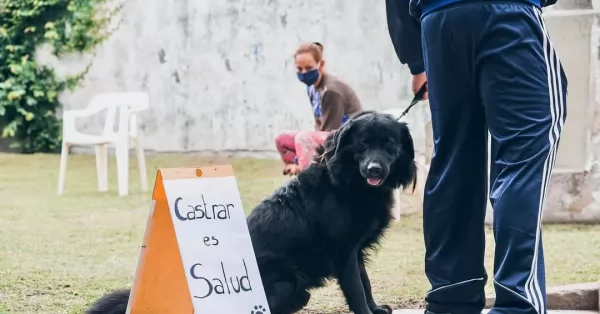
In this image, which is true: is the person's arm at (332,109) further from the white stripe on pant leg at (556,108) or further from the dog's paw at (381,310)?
the white stripe on pant leg at (556,108)

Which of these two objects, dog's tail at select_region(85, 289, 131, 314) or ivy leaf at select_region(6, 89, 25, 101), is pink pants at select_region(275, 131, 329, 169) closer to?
dog's tail at select_region(85, 289, 131, 314)

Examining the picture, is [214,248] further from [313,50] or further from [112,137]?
[112,137]

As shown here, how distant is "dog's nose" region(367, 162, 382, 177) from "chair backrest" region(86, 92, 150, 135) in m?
5.75

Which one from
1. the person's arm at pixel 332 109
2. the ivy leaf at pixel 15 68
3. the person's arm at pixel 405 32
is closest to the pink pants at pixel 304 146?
the person's arm at pixel 332 109

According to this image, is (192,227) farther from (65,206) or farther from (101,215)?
(65,206)

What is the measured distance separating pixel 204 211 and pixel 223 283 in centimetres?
25

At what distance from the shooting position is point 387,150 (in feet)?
11.8

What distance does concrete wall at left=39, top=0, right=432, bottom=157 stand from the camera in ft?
37.8

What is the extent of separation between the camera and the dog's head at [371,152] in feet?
11.5

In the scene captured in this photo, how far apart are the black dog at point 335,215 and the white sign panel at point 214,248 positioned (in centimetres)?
39

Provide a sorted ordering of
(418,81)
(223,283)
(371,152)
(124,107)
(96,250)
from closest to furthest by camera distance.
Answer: (223,283)
(418,81)
(371,152)
(96,250)
(124,107)

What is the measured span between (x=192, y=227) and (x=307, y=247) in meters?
0.63

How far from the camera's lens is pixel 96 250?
560 cm

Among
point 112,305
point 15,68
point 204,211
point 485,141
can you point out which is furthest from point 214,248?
point 15,68
